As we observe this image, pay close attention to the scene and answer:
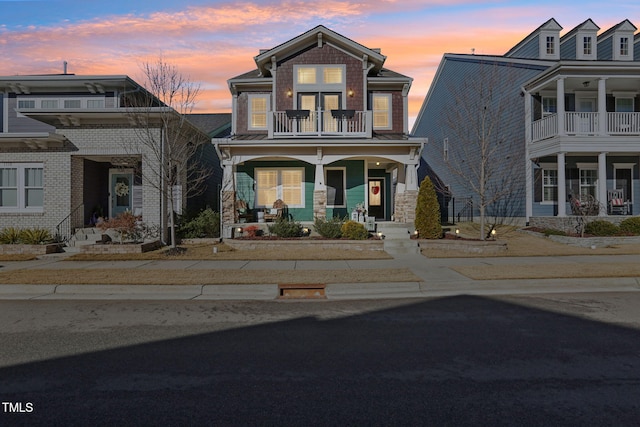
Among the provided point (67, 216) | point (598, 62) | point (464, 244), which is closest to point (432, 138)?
point (598, 62)

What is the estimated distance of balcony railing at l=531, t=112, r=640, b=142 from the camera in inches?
765

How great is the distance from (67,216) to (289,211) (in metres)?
8.77

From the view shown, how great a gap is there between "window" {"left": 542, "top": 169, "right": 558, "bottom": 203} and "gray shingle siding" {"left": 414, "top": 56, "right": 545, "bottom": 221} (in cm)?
93

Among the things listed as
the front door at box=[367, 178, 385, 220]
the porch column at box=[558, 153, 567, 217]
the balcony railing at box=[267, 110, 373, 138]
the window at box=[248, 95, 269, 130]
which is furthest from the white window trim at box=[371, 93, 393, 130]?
the porch column at box=[558, 153, 567, 217]

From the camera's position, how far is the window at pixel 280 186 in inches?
771

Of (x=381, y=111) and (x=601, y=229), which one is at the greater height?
(x=381, y=111)

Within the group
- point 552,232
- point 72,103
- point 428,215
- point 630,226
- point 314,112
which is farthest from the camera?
point 72,103

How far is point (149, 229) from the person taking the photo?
16266mm

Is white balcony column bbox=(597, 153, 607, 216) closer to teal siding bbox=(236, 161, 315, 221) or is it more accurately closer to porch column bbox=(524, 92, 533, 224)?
porch column bbox=(524, 92, 533, 224)

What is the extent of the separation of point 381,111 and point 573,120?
28.9ft

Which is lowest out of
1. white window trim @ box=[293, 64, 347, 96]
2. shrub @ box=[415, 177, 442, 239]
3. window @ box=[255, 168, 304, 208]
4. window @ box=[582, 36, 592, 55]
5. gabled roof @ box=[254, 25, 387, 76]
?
shrub @ box=[415, 177, 442, 239]

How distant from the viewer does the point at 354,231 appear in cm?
1536

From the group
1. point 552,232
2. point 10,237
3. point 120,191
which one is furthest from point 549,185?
point 10,237

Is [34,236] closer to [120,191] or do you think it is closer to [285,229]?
[120,191]
